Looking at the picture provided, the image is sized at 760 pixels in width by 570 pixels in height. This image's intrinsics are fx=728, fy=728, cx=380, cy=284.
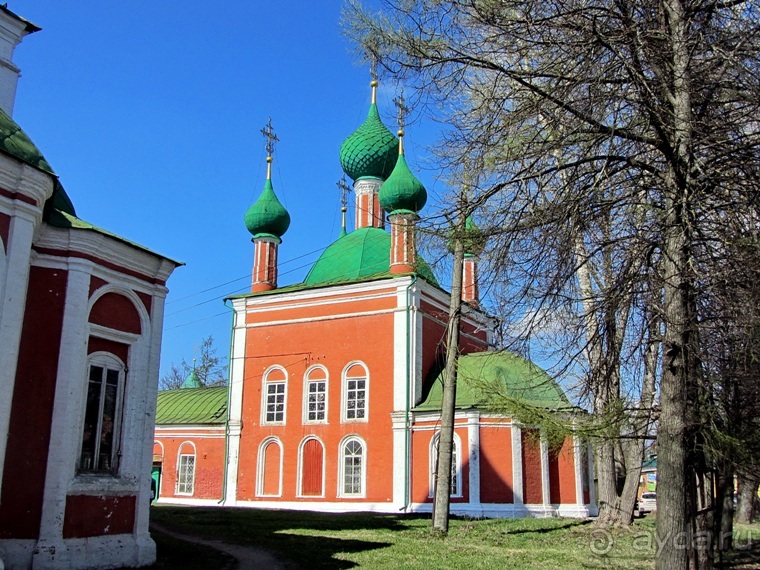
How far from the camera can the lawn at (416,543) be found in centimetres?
962

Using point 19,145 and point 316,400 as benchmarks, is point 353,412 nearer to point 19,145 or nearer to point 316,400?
point 316,400

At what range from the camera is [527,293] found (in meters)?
5.96

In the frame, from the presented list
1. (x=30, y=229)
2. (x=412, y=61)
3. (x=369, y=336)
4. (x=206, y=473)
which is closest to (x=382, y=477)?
(x=369, y=336)

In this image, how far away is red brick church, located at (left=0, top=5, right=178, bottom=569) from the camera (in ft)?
25.6

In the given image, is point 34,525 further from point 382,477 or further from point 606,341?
point 382,477

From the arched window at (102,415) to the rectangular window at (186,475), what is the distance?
15.4m

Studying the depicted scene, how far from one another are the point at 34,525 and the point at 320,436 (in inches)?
549

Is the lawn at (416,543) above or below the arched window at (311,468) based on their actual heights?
below

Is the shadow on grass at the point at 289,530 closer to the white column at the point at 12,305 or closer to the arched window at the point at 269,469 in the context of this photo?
the arched window at the point at 269,469

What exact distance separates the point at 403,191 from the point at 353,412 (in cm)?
667

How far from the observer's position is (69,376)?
8508 millimetres

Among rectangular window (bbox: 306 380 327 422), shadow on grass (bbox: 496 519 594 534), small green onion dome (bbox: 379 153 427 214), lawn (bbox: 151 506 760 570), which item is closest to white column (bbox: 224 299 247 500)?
rectangular window (bbox: 306 380 327 422)

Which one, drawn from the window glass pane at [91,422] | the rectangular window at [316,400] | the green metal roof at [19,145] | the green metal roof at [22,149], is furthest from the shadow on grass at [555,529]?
the green metal roof at [19,145]

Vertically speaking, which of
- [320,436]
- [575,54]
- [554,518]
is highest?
[575,54]
